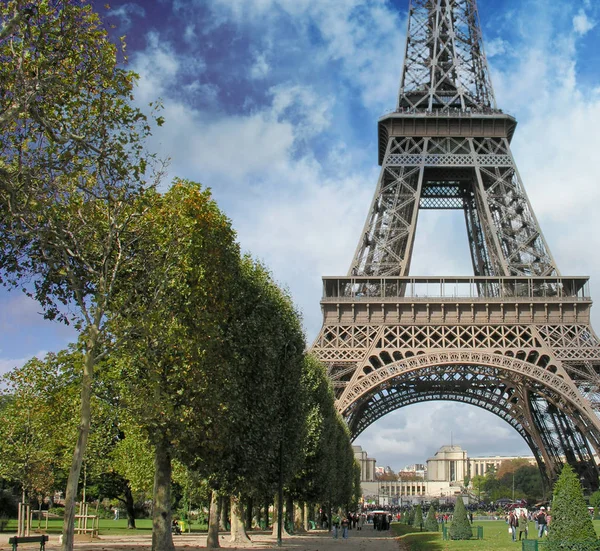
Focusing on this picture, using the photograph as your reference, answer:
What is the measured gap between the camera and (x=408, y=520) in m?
70.5

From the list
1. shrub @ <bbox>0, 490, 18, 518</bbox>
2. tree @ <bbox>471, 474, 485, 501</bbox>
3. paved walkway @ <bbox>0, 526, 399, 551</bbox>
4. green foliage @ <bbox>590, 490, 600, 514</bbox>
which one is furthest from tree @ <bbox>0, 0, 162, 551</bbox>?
tree @ <bbox>471, 474, 485, 501</bbox>

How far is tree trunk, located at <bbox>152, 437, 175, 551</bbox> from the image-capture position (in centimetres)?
2181

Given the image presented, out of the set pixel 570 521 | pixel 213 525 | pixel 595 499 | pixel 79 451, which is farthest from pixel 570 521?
pixel 595 499

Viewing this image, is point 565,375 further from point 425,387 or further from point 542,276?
point 425,387

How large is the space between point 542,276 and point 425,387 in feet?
65.4

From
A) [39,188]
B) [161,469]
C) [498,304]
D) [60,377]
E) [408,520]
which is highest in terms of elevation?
[498,304]

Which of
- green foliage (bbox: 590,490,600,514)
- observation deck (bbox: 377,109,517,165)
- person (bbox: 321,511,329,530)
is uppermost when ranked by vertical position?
observation deck (bbox: 377,109,517,165)

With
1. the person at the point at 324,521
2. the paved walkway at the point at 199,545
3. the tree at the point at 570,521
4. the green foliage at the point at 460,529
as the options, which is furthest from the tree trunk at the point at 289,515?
the tree at the point at 570,521

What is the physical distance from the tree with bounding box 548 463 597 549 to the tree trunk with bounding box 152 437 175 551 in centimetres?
1162

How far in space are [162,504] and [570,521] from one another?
40.5ft

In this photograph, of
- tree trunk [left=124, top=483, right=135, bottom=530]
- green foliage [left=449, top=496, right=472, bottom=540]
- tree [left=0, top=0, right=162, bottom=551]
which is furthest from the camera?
tree trunk [left=124, top=483, right=135, bottom=530]

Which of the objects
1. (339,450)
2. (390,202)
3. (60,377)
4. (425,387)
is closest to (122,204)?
(60,377)

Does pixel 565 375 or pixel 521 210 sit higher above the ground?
pixel 521 210

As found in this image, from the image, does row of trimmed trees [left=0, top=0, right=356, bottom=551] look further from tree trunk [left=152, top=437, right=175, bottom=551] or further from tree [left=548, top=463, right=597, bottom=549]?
tree [left=548, top=463, right=597, bottom=549]
